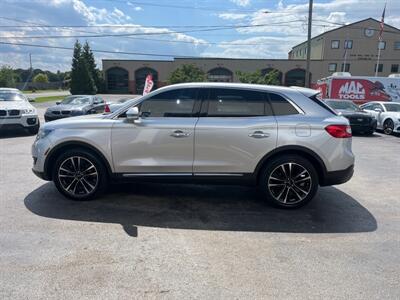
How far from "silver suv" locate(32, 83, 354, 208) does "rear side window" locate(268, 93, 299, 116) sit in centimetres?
1

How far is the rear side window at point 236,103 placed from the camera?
4777 mm

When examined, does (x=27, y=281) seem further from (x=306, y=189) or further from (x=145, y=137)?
(x=306, y=189)

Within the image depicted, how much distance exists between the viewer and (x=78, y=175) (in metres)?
4.98

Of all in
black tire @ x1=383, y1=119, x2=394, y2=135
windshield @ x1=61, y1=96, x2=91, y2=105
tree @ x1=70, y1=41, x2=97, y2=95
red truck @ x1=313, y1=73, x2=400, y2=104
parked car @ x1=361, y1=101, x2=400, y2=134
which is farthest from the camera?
tree @ x1=70, y1=41, x2=97, y2=95

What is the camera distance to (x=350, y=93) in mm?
22891

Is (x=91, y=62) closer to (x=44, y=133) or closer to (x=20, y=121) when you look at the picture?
(x=20, y=121)

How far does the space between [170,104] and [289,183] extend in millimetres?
2067

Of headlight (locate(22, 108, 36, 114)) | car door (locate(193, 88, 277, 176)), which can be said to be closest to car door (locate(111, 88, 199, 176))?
car door (locate(193, 88, 277, 176))

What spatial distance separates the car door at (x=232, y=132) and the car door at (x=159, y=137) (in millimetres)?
160

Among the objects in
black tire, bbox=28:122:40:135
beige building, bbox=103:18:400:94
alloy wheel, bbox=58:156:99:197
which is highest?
beige building, bbox=103:18:400:94

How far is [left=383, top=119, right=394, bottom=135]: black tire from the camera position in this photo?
47.9 feet

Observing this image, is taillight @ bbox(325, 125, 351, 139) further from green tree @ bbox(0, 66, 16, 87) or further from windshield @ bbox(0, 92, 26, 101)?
green tree @ bbox(0, 66, 16, 87)

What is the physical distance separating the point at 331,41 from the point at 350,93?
136ft

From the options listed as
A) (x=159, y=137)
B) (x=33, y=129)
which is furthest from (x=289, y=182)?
(x=33, y=129)
